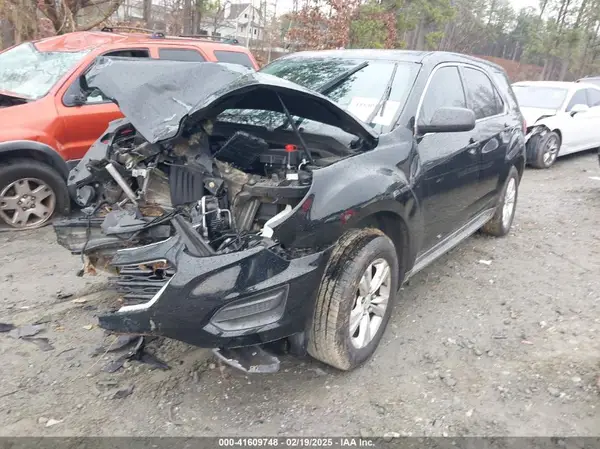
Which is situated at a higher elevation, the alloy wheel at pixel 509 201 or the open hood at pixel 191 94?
the open hood at pixel 191 94

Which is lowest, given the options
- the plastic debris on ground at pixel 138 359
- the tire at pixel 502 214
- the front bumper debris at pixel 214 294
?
the plastic debris on ground at pixel 138 359

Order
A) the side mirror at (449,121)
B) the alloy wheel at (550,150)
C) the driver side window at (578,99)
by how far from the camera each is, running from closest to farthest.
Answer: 1. the side mirror at (449,121)
2. the alloy wheel at (550,150)
3. the driver side window at (578,99)

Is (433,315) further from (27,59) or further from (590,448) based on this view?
(27,59)

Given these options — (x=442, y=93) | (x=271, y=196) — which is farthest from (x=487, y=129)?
(x=271, y=196)

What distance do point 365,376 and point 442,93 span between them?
2.18 m

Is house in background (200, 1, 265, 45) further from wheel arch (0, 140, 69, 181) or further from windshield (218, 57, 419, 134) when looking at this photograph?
windshield (218, 57, 419, 134)

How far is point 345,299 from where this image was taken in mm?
2729

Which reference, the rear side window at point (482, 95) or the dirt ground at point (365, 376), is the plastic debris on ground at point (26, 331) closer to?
the dirt ground at point (365, 376)

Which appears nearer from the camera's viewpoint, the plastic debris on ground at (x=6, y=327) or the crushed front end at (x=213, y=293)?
the crushed front end at (x=213, y=293)

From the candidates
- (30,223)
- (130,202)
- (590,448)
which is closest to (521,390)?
(590,448)

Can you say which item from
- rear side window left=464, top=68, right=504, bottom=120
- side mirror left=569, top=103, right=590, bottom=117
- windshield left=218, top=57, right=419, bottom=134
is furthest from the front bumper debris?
side mirror left=569, top=103, right=590, bottom=117

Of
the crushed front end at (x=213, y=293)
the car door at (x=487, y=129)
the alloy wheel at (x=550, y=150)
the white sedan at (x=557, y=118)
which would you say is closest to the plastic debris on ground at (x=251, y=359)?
the crushed front end at (x=213, y=293)

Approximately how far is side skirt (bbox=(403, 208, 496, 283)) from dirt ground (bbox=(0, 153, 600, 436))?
0.39m

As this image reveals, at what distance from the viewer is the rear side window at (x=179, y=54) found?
20.2ft
